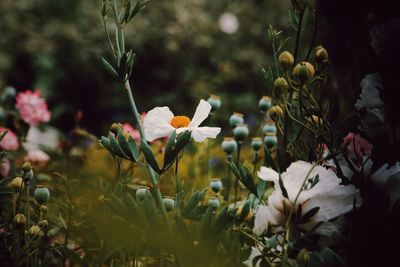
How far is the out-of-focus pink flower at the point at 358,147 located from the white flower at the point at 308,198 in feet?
0.26

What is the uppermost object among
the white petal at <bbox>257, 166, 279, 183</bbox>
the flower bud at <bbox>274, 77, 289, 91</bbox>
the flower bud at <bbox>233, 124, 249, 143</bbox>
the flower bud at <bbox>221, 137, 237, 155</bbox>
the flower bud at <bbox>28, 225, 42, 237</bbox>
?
the flower bud at <bbox>233, 124, 249, 143</bbox>

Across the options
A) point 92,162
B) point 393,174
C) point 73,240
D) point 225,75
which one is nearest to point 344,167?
point 393,174

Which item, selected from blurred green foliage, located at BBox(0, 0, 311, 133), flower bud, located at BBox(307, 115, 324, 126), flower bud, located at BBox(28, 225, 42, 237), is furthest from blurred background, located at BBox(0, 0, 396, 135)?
flower bud, located at BBox(28, 225, 42, 237)

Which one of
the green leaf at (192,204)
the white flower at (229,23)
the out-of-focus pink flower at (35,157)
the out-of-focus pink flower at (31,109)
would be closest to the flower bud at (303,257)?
the green leaf at (192,204)

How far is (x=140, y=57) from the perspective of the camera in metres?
5.86

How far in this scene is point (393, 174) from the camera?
0.69m

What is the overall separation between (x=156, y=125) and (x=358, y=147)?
281mm

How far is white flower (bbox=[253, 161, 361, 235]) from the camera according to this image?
2.24 feet

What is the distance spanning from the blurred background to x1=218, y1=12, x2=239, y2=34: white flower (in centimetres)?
1

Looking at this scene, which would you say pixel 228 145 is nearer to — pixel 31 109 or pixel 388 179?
pixel 388 179

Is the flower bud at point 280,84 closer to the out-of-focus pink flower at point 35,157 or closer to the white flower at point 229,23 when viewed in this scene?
the out-of-focus pink flower at point 35,157

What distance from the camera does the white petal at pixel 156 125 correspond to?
79 centimetres

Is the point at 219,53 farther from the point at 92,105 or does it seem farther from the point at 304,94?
the point at 304,94

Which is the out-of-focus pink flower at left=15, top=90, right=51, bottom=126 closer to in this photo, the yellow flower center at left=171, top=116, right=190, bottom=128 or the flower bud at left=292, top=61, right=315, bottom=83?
the yellow flower center at left=171, top=116, right=190, bottom=128
